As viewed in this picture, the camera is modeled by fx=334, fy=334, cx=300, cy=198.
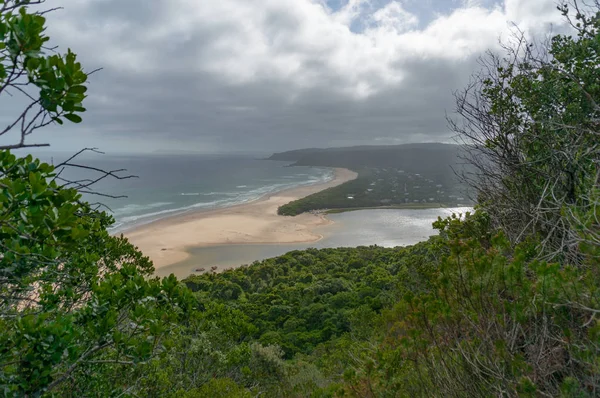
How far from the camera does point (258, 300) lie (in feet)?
65.6

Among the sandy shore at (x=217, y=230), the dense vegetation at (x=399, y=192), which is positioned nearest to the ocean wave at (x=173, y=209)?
the sandy shore at (x=217, y=230)

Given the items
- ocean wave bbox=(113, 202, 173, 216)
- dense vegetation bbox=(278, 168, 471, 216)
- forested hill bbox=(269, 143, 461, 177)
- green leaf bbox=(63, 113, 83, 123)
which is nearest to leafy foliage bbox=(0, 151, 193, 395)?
green leaf bbox=(63, 113, 83, 123)

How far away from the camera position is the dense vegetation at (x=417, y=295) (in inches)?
71.8

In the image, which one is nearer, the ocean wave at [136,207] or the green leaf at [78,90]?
the green leaf at [78,90]

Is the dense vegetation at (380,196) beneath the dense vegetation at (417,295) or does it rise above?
beneath

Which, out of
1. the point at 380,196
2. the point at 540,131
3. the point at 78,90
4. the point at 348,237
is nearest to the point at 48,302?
the point at 78,90

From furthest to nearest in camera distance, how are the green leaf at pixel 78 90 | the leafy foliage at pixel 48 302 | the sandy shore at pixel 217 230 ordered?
the sandy shore at pixel 217 230 → the green leaf at pixel 78 90 → the leafy foliage at pixel 48 302

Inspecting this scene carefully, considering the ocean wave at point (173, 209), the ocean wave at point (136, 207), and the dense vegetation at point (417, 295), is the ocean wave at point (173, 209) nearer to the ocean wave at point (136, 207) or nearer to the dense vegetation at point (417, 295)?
the ocean wave at point (136, 207)

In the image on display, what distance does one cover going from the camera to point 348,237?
41938 mm

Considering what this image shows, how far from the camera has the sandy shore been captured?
3366 centimetres

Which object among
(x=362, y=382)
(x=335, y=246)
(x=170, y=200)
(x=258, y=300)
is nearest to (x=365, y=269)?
(x=258, y=300)

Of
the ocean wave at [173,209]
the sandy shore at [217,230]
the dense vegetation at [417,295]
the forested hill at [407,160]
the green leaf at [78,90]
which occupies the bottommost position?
the sandy shore at [217,230]

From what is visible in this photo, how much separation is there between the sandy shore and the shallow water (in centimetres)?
146

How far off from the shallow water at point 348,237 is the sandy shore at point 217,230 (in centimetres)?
146
